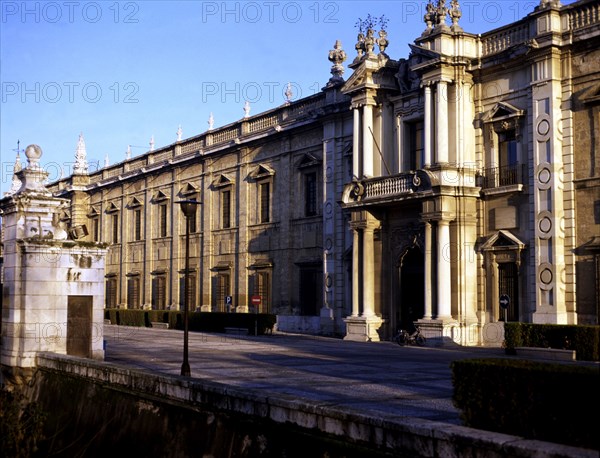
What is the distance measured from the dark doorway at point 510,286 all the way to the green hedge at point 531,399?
2057 centimetres

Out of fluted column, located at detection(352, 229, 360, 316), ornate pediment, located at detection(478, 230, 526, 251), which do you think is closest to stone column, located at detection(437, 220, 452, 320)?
ornate pediment, located at detection(478, 230, 526, 251)

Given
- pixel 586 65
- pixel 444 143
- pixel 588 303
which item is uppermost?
pixel 586 65

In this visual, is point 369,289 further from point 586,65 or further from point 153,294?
Result: point 153,294

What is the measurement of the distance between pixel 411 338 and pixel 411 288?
11.2 feet

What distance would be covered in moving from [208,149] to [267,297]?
1071cm

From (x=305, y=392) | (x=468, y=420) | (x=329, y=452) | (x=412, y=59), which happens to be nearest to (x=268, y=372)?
(x=305, y=392)

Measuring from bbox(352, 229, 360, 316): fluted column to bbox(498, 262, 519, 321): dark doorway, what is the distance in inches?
267

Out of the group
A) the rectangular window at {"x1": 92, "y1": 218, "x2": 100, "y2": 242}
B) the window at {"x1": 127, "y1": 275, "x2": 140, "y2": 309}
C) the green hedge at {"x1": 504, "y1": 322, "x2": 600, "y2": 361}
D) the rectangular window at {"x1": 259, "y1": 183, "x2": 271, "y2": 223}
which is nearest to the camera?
the green hedge at {"x1": 504, "y1": 322, "x2": 600, "y2": 361}

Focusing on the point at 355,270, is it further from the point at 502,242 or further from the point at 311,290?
the point at 502,242

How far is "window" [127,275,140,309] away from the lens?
2211 inches

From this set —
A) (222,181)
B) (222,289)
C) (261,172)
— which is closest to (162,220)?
(222,181)

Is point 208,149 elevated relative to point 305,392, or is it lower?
elevated

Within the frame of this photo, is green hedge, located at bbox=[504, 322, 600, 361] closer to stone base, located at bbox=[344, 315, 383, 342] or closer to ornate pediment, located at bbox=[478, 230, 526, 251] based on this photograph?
ornate pediment, located at bbox=[478, 230, 526, 251]

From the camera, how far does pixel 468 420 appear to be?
7.85 m
